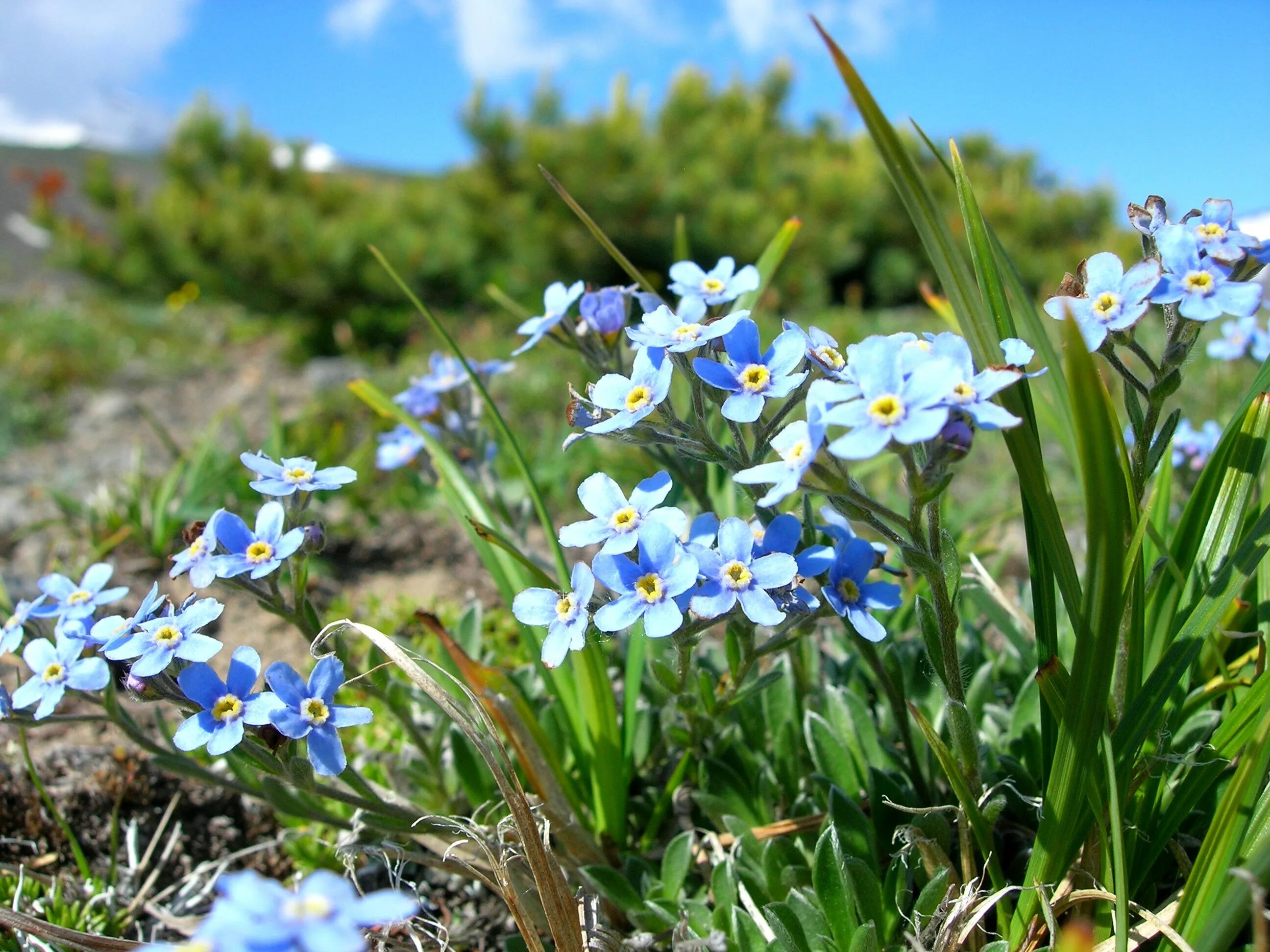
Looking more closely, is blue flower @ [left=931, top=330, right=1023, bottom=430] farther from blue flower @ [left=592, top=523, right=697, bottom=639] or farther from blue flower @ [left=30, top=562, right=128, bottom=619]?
blue flower @ [left=30, top=562, right=128, bottom=619]

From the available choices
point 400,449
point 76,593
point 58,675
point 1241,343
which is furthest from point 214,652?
point 1241,343

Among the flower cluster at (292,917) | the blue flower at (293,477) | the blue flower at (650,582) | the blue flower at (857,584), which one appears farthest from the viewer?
the blue flower at (293,477)

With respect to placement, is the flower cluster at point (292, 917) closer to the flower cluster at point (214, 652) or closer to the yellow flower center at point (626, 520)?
the flower cluster at point (214, 652)

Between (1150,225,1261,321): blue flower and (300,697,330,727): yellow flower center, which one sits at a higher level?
(1150,225,1261,321): blue flower

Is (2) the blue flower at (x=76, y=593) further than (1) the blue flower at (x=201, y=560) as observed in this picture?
Yes

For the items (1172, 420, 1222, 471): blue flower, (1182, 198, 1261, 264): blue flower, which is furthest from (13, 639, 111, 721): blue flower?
(1172, 420, 1222, 471): blue flower

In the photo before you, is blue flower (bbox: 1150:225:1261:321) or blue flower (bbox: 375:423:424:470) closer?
blue flower (bbox: 1150:225:1261:321)

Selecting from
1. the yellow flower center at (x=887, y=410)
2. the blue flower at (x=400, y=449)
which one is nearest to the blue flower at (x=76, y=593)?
the blue flower at (x=400, y=449)
